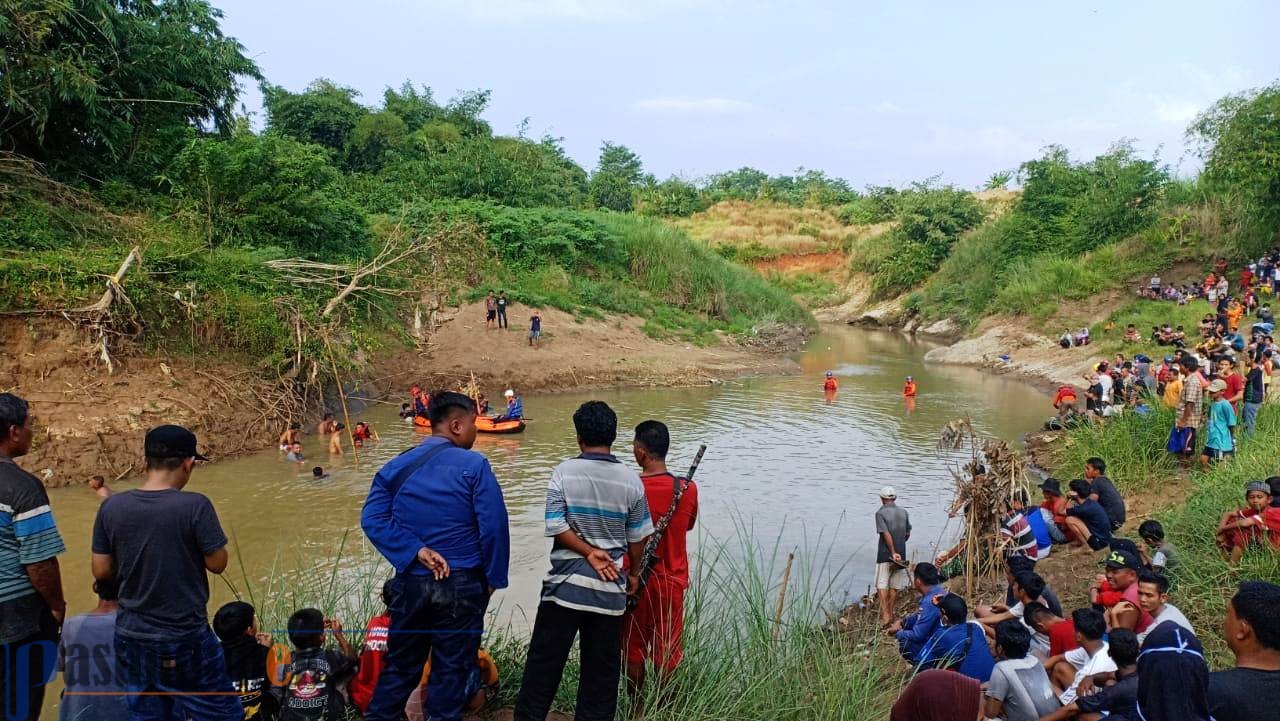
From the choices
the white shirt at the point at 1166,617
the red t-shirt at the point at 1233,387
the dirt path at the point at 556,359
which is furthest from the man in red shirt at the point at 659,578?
the dirt path at the point at 556,359

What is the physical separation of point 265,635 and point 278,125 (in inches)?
1554

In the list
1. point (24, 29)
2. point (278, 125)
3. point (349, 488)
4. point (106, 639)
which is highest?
→ point (278, 125)

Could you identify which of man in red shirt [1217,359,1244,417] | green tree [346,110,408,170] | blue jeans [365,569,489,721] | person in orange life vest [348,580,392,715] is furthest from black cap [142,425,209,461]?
green tree [346,110,408,170]

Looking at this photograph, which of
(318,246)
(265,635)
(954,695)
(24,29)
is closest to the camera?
(954,695)

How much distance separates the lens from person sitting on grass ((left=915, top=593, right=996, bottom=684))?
Answer: 5.48m

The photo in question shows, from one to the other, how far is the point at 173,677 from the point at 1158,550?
25.3ft

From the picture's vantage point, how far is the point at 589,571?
3781 mm

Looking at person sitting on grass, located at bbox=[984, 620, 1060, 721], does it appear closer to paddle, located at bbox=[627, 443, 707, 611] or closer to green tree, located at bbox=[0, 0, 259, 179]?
paddle, located at bbox=[627, 443, 707, 611]

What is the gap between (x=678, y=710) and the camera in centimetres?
411

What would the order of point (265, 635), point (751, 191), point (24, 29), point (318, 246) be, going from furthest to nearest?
1. point (751, 191)
2. point (318, 246)
3. point (24, 29)
4. point (265, 635)

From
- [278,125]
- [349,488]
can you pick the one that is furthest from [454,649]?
[278,125]

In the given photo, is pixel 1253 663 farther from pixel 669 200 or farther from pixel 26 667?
pixel 669 200

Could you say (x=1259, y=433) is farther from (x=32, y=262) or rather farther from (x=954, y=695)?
(x=32, y=262)

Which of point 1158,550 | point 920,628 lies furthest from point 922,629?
point 1158,550
